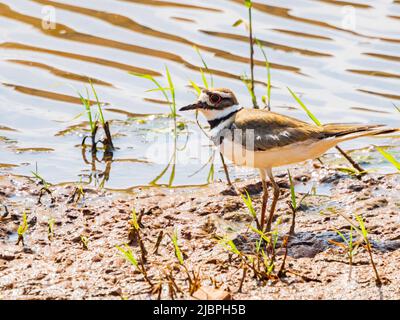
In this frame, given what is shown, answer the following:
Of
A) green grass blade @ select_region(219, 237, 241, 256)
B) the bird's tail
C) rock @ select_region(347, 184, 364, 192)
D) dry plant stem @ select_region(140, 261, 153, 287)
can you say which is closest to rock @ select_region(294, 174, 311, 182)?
rock @ select_region(347, 184, 364, 192)

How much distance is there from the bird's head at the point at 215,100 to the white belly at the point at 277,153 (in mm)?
554

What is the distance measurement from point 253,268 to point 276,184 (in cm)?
171

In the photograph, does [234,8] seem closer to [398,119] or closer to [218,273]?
[398,119]

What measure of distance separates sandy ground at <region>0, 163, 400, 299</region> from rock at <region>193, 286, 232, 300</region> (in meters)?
0.07

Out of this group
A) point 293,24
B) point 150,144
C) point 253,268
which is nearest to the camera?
point 253,268

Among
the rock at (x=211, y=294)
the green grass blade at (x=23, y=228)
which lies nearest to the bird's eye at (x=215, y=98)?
the green grass blade at (x=23, y=228)

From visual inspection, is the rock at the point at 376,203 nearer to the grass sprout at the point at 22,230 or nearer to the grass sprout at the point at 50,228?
the grass sprout at the point at 50,228

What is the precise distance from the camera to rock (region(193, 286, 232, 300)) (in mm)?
5480

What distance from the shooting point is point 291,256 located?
6391 millimetres

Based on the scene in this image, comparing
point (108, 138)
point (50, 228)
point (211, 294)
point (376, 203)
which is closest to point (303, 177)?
point (376, 203)

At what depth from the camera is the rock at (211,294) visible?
5.48 m

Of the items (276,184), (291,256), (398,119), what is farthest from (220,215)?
(398,119)

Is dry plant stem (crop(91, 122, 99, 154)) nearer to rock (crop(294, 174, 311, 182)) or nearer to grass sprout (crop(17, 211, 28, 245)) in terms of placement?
rock (crop(294, 174, 311, 182))

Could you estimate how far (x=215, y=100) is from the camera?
25.5ft
